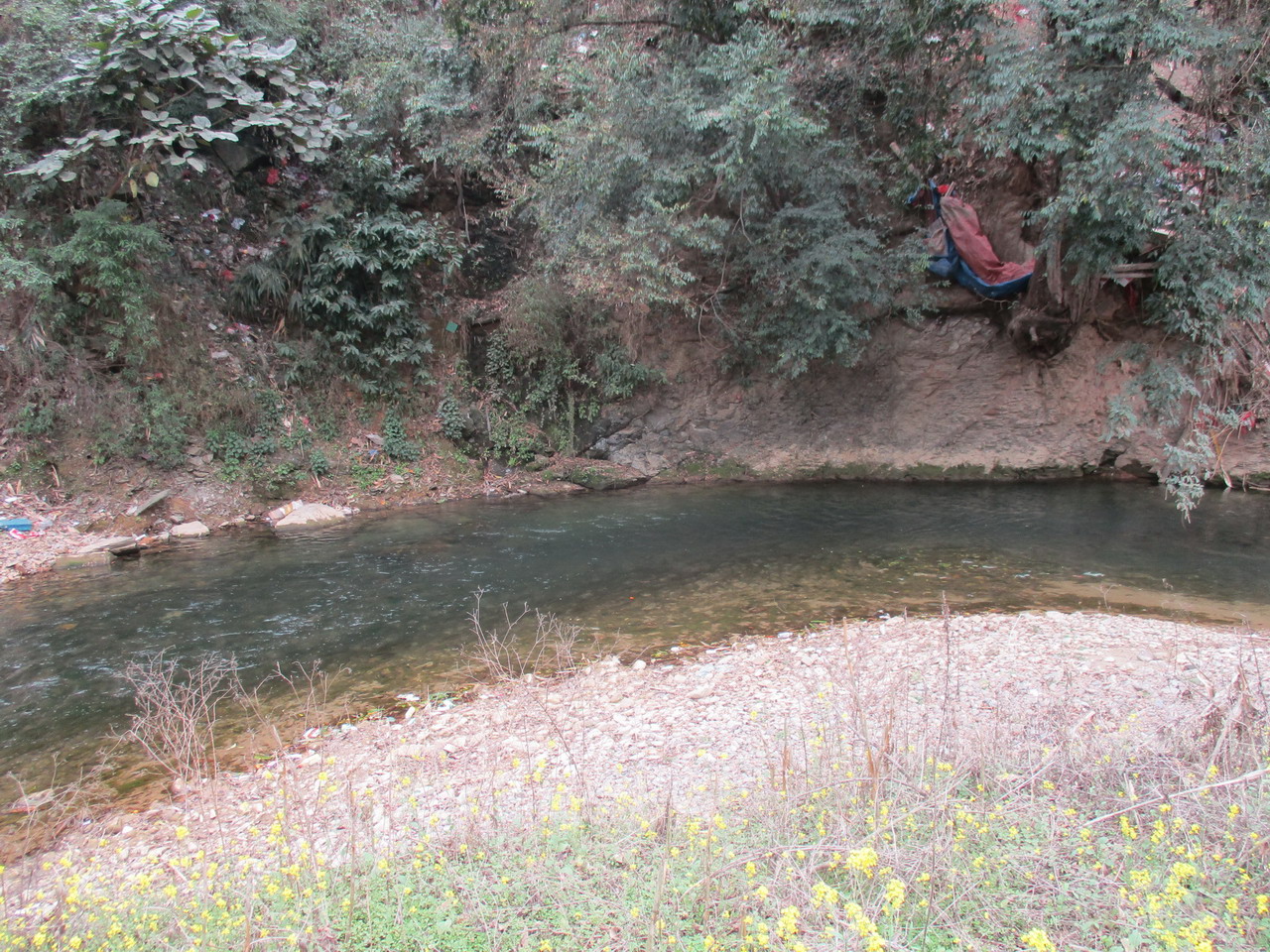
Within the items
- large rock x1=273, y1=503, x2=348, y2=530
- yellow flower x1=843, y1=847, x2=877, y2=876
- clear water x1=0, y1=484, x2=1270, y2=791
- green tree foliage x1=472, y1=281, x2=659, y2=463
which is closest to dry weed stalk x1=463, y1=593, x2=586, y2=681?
clear water x1=0, y1=484, x2=1270, y2=791

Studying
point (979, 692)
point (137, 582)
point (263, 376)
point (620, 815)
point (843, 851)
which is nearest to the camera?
point (843, 851)

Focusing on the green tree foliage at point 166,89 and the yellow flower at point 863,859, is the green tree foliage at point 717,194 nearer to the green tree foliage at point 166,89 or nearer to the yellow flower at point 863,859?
the green tree foliage at point 166,89

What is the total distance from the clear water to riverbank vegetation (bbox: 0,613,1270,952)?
1.73m

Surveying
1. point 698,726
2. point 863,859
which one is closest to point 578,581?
point 698,726

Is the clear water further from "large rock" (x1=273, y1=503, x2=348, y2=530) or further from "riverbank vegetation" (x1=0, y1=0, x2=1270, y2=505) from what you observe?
"riverbank vegetation" (x1=0, y1=0, x2=1270, y2=505)

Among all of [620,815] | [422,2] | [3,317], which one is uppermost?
[422,2]

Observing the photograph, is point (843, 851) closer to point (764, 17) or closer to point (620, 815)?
point (620, 815)

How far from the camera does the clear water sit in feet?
18.5

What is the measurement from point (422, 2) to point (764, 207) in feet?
27.2

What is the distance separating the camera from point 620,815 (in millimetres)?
3090

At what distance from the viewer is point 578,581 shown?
7.48 meters

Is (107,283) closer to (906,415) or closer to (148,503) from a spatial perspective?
(148,503)

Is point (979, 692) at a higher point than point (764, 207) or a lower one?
lower

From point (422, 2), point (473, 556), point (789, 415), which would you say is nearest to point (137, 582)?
point (473, 556)
